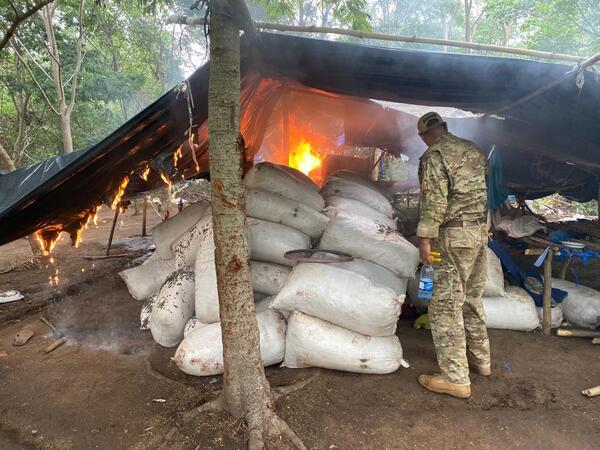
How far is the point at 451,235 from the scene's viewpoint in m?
2.60

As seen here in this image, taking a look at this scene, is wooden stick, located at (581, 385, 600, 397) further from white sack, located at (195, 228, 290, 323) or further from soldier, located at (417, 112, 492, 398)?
white sack, located at (195, 228, 290, 323)

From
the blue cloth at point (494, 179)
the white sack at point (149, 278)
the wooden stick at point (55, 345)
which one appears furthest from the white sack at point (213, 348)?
the blue cloth at point (494, 179)

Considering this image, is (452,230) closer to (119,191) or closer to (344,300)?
(344,300)

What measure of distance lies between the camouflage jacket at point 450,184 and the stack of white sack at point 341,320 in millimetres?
618

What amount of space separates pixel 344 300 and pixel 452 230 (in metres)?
0.97

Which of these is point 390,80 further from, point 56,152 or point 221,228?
point 56,152

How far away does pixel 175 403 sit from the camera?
2459mm

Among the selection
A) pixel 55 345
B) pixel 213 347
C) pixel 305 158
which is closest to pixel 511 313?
pixel 213 347

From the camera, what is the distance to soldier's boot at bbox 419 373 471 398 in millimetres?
2492

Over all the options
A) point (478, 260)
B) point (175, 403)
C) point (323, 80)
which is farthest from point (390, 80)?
point (175, 403)

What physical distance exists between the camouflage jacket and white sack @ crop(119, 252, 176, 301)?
2767 mm

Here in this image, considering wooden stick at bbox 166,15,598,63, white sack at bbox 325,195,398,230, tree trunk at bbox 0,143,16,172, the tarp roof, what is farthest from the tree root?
tree trunk at bbox 0,143,16,172

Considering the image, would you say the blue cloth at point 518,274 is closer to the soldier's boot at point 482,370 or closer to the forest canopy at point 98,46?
the soldier's boot at point 482,370

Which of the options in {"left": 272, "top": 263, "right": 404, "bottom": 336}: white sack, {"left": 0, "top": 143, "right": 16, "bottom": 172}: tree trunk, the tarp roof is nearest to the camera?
the tarp roof
